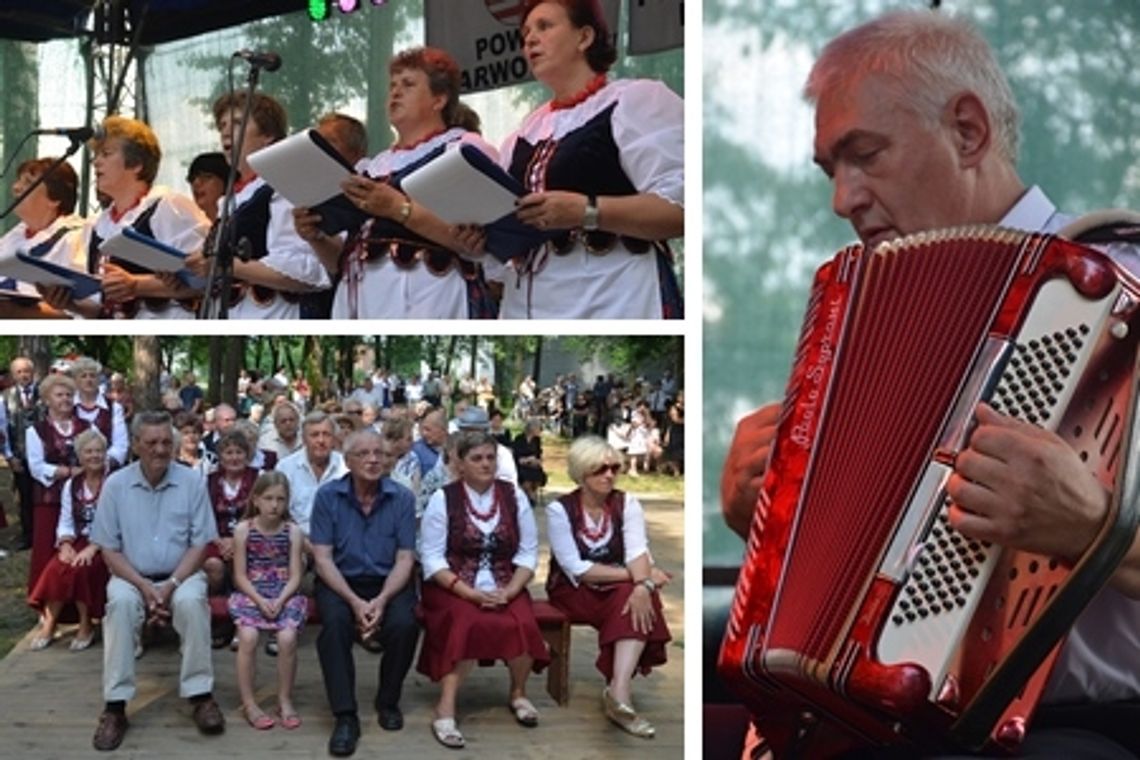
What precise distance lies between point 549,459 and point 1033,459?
38.4 inches

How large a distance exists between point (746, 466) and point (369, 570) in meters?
0.71

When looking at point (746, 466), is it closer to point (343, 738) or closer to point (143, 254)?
point (343, 738)

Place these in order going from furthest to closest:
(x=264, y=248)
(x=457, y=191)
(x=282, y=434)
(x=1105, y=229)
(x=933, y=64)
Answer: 1. (x=264, y=248)
2. (x=282, y=434)
3. (x=457, y=191)
4. (x=933, y=64)
5. (x=1105, y=229)

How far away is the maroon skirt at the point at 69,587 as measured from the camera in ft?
10.0

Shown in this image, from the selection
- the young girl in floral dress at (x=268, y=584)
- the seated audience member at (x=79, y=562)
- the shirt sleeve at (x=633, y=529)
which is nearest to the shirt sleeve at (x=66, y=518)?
the seated audience member at (x=79, y=562)

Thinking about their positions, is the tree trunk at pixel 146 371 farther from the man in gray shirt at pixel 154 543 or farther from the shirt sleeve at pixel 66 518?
the shirt sleeve at pixel 66 518

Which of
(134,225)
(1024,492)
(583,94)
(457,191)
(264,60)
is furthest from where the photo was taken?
(134,225)

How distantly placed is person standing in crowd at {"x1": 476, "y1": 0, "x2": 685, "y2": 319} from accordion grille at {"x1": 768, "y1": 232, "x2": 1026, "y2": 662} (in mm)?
676

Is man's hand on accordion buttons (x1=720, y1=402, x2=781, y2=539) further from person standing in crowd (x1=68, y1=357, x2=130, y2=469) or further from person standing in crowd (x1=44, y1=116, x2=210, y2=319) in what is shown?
person standing in crowd (x1=44, y1=116, x2=210, y2=319)

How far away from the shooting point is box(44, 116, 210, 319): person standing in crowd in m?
3.48

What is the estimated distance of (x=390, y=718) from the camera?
301 centimetres

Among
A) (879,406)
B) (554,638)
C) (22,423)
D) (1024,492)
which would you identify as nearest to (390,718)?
(554,638)

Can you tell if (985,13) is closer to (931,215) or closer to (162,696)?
(931,215)

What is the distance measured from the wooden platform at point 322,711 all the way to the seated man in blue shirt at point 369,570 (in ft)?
0.09
